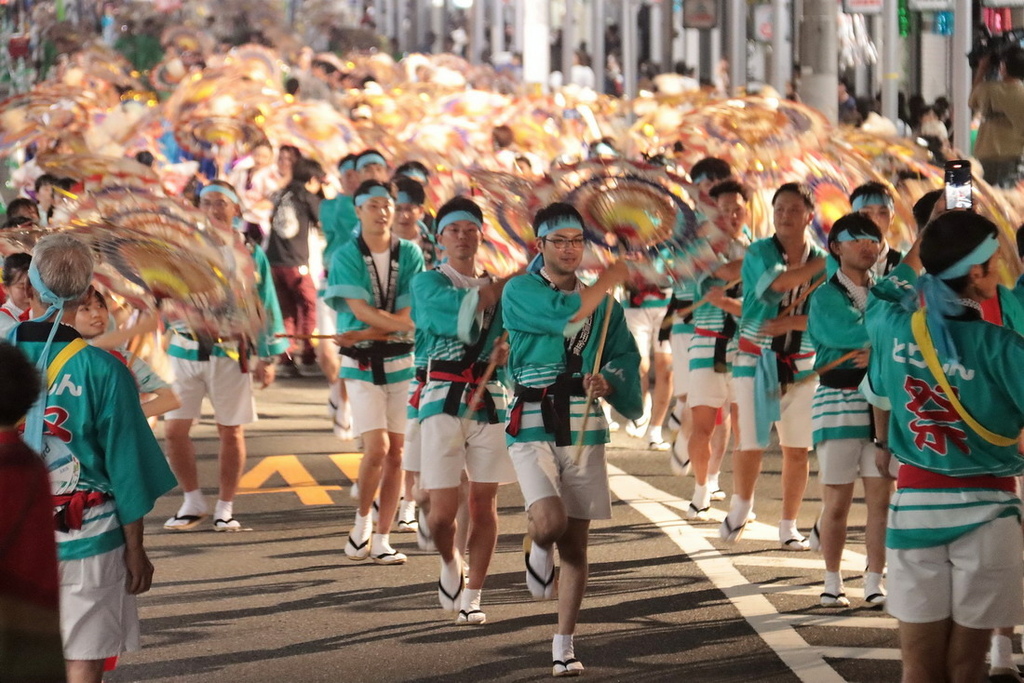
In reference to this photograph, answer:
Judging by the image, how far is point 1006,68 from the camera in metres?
10.2

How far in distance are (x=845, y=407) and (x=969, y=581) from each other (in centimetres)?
311

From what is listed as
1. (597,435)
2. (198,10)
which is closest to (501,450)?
(597,435)

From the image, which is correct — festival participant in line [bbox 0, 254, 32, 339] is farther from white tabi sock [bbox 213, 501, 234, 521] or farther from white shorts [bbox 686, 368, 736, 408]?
white shorts [bbox 686, 368, 736, 408]

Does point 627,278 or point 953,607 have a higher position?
point 627,278

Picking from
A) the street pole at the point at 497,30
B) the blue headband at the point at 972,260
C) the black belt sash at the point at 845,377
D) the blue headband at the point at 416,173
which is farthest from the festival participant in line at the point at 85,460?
the street pole at the point at 497,30

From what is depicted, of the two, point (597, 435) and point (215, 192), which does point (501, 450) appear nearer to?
point (597, 435)

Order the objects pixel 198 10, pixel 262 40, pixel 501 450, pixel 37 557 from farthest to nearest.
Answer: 1. pixel 198 10
2. pixel 262 40
3. pixel 501 450
4. pixel 37 557

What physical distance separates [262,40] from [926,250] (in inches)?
1943

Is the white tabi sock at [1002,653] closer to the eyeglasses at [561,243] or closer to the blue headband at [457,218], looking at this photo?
the eyeglasses at [561,243]

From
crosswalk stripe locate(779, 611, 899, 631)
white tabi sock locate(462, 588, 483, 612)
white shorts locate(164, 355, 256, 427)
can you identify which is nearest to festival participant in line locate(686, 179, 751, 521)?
crosswalk stripe locate(779, 611, 899, 631)

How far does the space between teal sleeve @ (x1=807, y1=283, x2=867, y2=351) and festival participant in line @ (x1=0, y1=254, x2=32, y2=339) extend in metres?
3.71

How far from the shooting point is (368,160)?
12.6 m

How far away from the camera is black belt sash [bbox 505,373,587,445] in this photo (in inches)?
306

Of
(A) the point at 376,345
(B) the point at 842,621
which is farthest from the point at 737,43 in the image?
(B) the point at 842,621
